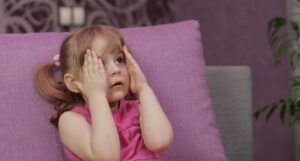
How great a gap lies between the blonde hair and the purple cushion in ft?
0.11

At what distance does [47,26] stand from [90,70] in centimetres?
171

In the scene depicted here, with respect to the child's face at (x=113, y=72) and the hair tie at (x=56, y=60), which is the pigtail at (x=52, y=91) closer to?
the hair tie at (x=56, y=60)

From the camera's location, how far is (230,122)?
176 centimetres

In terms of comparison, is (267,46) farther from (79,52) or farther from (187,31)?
(79,52)

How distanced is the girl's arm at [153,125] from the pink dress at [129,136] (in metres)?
0.02

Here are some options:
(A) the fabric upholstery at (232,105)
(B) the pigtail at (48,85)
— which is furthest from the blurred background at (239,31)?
(B) the pigtail at (48,85)

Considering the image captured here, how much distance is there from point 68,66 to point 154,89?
0.87 feet

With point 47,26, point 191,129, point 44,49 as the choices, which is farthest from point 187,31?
point 47,26

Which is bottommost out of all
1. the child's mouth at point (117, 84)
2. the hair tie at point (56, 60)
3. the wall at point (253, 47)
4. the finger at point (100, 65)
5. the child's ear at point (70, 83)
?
the wall at point (253, 47)

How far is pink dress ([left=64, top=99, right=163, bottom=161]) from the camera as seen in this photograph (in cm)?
129

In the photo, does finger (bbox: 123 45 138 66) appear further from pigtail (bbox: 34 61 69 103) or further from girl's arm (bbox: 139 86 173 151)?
pigtail (bbox: 34 61 69 103)

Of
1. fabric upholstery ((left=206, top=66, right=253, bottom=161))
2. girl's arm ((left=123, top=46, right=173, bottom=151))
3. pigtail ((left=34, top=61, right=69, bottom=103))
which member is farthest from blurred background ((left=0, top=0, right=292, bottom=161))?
girl's arm ((left=123, top=46, right=173, bottom=151))

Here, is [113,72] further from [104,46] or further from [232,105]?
[232,105]

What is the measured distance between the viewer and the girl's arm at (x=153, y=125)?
1.28 metres
